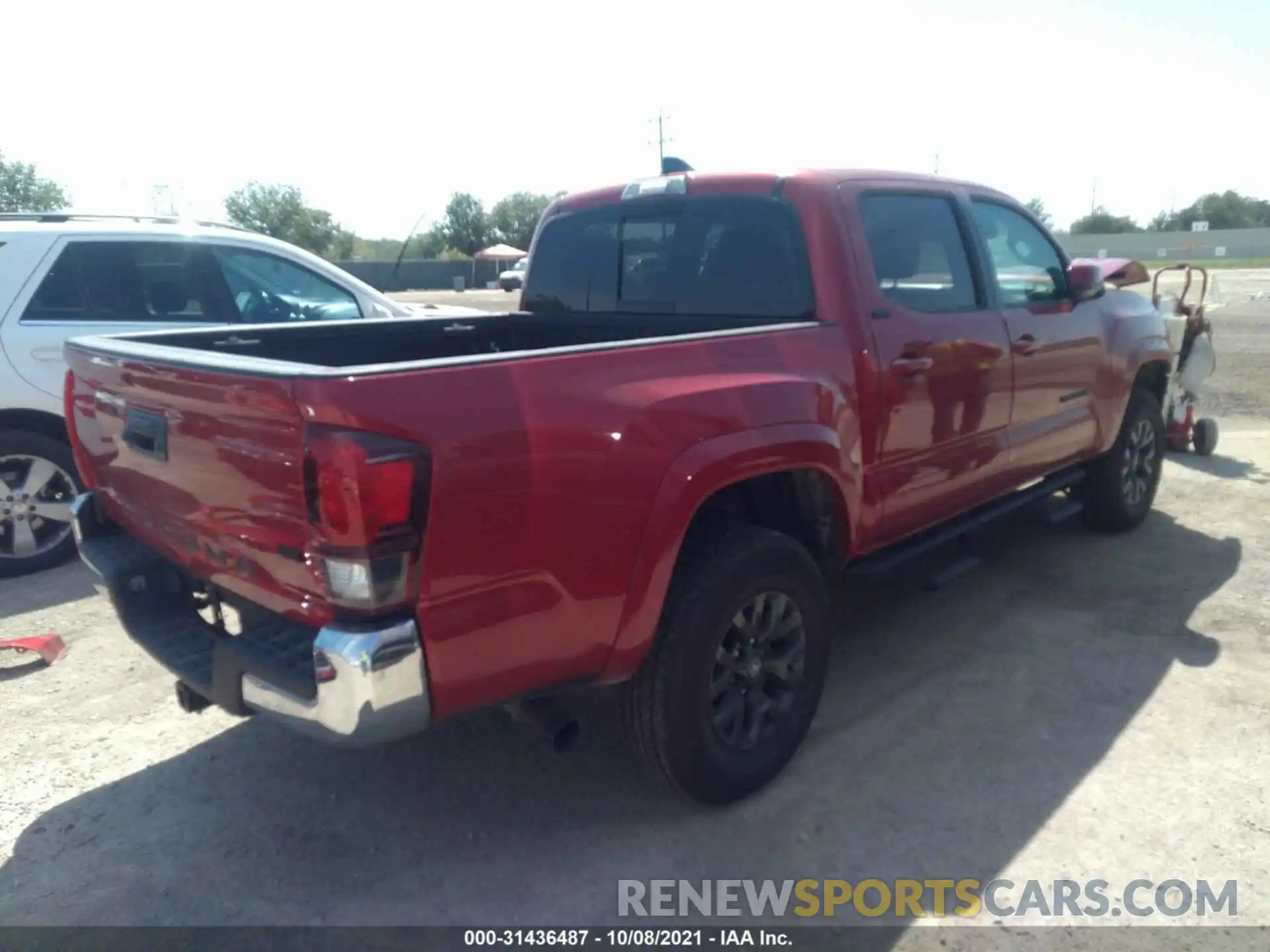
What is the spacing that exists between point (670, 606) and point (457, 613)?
2.51ft

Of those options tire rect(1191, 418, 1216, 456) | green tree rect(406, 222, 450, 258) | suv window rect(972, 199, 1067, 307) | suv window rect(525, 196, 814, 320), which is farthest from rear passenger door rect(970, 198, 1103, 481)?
green tree rect(406, 222, 450, 258)

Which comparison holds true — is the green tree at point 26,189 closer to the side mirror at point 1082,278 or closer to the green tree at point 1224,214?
the side mirror at point 1082,278

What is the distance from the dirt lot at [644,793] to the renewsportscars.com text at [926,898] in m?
0.05

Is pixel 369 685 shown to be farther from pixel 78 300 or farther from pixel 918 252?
pixel 78 300

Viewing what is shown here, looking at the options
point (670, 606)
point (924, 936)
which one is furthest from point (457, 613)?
point (924, 936)

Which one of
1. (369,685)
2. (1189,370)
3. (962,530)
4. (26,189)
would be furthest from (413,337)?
(26,189)

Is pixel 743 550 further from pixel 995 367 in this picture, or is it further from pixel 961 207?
pixel 961 207

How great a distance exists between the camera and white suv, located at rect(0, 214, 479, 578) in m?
5.32

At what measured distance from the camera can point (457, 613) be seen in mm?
2365

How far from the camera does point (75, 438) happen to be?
3.43 meters

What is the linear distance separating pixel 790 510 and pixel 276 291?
3.98 metres

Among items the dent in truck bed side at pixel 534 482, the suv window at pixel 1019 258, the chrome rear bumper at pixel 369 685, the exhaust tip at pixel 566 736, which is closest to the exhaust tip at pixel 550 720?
the exhaust tip at pixel 566 736

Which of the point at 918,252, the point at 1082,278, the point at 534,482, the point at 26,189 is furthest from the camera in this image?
the point at 26,189

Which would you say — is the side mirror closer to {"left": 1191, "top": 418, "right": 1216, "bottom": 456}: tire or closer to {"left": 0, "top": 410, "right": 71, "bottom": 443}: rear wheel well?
{"left": 1191, "top": 418, "right": 1216, "bottom": 456}: tire
